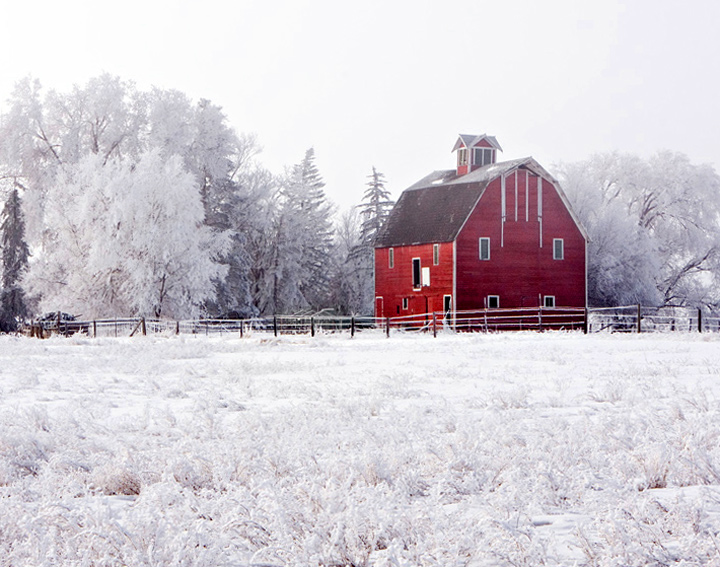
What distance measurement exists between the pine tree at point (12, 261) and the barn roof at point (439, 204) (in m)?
23.9

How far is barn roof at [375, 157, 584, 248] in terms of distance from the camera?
4909 centimetres

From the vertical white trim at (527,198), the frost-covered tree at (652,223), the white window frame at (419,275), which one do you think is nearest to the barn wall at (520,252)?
the vertical white trim at (527,198)

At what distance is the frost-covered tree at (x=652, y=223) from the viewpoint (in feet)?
179

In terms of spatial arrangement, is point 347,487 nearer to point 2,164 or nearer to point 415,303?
point 415,303

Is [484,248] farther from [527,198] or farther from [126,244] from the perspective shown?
[126,244]

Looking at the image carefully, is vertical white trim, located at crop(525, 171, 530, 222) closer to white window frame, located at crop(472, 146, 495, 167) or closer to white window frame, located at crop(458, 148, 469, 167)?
white window frame, located at crop(472, 146, 495, 167)

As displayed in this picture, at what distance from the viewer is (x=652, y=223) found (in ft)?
196

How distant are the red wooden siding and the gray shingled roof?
1.97 feet

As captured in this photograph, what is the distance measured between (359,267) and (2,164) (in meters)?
28.7

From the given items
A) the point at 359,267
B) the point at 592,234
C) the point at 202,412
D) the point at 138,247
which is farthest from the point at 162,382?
the point at 359,267

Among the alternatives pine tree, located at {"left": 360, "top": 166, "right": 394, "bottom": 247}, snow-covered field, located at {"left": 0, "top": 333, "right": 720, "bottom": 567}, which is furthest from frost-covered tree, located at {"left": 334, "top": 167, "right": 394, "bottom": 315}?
snow-covered field, located at {"left": 0, "top": 333, "right": 720, "bottom": 567}

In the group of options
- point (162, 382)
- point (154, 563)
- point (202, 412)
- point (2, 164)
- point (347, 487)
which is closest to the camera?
point (154, 563)

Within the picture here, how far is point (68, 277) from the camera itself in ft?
158

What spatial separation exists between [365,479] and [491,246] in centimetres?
4459
